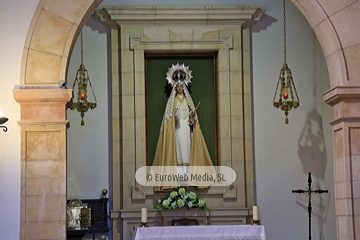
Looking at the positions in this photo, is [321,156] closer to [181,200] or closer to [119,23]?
[181,200]

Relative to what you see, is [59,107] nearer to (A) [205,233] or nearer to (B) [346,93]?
(A) [205,233]

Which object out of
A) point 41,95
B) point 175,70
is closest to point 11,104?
point 41,95

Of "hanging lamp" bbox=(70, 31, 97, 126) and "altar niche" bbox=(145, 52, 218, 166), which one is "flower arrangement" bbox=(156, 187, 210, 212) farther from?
"hanging lamp" bbox=(70, 31, 97, 126)

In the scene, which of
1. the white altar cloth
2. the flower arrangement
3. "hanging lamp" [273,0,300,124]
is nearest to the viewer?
the white altar cloth

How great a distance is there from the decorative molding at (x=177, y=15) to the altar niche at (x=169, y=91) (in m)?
0.59

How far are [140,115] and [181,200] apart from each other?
1.55m

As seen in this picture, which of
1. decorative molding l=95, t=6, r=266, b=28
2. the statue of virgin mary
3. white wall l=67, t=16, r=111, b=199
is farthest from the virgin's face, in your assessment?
white wall l=67, t=16, r=111, b=199

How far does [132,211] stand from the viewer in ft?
33.8

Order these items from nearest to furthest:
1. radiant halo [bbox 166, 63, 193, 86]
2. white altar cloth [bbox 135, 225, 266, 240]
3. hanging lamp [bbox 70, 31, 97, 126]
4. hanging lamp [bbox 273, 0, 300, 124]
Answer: white altar cloth [bbox 135, 225, 266, 240], hanging lamp [bbox 70, 31, 97, 126], hanging lamp [bbox 273, 0, 300, 124], radiant halo [bbox 166, 63, 193, 86]

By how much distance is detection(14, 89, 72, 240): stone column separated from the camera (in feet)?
21.0

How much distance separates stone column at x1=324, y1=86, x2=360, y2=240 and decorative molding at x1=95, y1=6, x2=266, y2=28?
13.2 feet

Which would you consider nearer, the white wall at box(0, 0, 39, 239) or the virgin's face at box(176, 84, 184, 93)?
the white wall at box(0, 0, 39, 239)

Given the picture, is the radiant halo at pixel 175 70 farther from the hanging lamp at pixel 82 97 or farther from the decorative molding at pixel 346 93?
the decorative molding at pixel 346 93

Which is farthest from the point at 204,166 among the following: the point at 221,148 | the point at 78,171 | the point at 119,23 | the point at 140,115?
the point at 119,23
